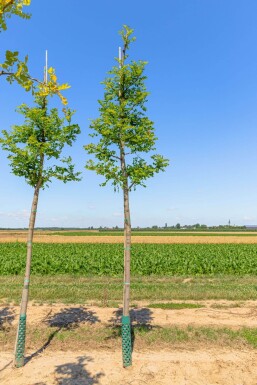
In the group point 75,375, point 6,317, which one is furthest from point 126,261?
point 6,317

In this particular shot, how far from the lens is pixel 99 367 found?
8.18 metres

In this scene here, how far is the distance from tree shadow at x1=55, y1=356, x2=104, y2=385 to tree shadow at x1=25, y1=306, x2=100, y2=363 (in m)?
1.68

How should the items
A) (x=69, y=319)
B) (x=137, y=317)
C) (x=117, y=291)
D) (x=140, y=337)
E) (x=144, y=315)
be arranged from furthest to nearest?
1. (x=117, y=291)
2. (x=144, y=315)
3. (x=137, y=317)
4. (x=69, y=319)
5. (x=140, y=337)

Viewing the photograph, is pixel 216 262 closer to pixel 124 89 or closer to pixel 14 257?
pixel 14 257

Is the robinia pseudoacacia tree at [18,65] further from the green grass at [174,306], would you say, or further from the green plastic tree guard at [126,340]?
the green grass at [174,306]

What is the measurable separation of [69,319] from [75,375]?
389cm

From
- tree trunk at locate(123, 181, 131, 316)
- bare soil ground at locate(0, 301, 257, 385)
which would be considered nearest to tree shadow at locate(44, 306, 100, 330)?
bare soil ground at locate(0, 301, 257, 385)

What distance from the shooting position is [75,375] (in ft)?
25.7

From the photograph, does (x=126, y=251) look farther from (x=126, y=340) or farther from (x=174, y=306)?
(x=174, y=306)

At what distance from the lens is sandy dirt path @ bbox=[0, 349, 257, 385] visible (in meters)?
7.64

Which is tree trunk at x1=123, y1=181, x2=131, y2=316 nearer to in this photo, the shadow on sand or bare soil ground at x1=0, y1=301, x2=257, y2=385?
bare soil ground at x1=0, y1=301, x2=257, y2=385

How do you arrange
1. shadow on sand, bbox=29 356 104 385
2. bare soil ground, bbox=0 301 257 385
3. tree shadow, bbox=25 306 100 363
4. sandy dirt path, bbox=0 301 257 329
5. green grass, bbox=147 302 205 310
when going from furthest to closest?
green grass, bbox=147 302 205 310, sandy dirt path, bbox=0 301 257 329, tree shadow, bbox=25 306 100 363, bare soil ground, bbox=0 301 257 385, shadow on sand, bbox=29 356 104 385

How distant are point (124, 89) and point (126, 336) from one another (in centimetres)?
616

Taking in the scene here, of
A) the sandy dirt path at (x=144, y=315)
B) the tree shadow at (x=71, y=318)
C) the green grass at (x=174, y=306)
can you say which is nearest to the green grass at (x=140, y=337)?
the tree shadow at (x=71, y=318)
